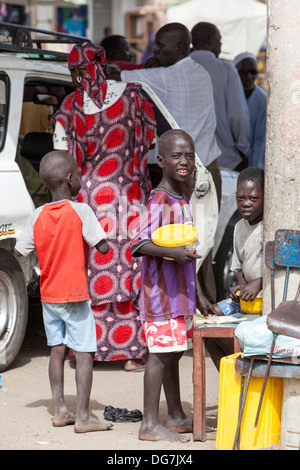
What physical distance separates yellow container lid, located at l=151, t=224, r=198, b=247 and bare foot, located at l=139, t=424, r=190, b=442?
96 centimetres

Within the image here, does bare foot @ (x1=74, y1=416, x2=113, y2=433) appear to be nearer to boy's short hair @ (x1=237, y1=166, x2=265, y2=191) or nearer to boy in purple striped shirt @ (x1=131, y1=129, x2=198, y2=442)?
boy in purple striped shirt @ (x1=131, y1=129, x2=198, y2=442)

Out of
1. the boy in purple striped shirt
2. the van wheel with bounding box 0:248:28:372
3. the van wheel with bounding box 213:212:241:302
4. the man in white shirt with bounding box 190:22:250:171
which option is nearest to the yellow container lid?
the boy in purple striped shirt

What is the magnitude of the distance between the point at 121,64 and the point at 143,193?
6.49 feet

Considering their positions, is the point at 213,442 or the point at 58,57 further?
the point at 58,57

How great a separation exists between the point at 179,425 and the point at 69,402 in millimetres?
928

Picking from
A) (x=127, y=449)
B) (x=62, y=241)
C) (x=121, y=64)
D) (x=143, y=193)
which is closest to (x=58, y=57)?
(x=121, y=64)

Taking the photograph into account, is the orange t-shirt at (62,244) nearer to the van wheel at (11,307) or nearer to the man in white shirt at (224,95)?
the van wheel at (11,307)

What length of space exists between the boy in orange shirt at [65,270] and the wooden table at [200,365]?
1.82ft

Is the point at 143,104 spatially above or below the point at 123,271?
above

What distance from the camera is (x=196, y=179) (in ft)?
19.0

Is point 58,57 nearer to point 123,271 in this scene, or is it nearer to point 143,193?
point 143,193

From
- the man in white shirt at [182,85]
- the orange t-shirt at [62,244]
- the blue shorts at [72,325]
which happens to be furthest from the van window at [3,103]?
the blue shorts at [72,325]

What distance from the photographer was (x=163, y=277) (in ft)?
13.9

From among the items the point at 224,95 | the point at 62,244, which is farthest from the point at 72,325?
the point at 224,95
